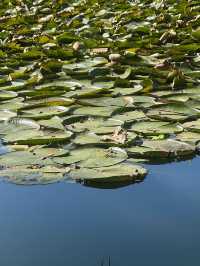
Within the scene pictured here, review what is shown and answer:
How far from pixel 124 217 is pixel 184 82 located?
1.16 meters

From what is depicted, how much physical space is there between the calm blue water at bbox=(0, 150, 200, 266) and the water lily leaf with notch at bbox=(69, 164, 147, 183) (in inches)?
1.2

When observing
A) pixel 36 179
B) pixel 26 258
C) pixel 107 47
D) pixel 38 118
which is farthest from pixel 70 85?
pixel 26 258

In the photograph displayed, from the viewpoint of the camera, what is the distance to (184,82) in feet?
8.49

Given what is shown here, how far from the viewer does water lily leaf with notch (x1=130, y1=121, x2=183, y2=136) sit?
6.70 ft

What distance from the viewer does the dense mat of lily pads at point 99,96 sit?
1868mm

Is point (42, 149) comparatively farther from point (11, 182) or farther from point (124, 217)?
point (124, 217)

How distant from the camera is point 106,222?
154 cm

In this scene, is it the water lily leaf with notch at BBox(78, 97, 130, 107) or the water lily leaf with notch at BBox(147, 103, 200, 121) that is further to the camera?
the water lily leaf with notch at BBox(78, 97, 130, 107)

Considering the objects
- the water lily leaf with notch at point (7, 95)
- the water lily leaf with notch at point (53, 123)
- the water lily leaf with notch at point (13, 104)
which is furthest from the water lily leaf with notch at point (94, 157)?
the water lily leaf with notch at point (7, 95)

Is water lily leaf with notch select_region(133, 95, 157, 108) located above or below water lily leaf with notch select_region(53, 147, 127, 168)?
above

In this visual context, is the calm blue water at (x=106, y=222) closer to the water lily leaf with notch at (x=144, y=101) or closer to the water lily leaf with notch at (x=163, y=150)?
the water lily leaf with notch at (x=163, y=150)

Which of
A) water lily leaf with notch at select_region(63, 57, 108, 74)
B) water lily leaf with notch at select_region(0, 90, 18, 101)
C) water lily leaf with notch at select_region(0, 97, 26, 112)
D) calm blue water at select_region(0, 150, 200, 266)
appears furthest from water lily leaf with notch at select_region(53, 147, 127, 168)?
water lily leaf with notch at select_region(63, 57, 108, 74)

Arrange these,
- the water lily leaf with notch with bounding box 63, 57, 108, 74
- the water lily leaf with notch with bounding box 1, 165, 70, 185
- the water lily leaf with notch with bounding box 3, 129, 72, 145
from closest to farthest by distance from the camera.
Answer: the water lily leaf with notch with bounding box 1, 165, 70, 185 < the water lily leaf with notch with bounding box 3, 129, 72, 145 < the water lily leaf with notch with bounding box 63, 57, 108, 74

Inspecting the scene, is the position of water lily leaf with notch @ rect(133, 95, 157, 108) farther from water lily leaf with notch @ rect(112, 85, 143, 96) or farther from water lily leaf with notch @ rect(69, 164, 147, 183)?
water lily leaf with notch @ rect(69, 164, 147, 183)
